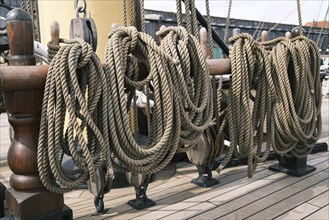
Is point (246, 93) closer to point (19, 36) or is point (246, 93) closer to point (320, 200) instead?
point (320, 200)

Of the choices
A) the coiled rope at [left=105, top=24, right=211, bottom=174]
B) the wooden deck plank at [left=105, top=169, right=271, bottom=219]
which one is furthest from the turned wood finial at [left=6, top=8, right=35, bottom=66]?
the wooden deck plank at [left=105, top=169, right=271, bottom=219]

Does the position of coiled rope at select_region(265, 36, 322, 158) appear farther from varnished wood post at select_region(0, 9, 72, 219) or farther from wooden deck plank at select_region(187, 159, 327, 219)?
varnished wood post at select_region(0, 9, 72, 219)

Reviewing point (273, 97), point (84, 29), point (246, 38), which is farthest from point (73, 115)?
point (273, 97)

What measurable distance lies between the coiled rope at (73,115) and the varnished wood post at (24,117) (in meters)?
0.07

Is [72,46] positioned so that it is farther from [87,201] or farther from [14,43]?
[87,201]

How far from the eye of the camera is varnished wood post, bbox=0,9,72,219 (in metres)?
1.23

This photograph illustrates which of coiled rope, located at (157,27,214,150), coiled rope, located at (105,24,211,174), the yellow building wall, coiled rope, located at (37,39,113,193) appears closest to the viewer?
coiled rope, located at (37,39,113,193)

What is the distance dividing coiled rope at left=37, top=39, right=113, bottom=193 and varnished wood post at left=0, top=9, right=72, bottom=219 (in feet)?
0.22

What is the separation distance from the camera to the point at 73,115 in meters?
1.22

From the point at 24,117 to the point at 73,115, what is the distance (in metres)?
0.21

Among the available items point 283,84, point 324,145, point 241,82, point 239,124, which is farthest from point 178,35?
point 324,145

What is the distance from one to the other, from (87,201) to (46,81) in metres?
1.24

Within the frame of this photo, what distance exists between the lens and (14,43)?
Answer: 1.28 metres

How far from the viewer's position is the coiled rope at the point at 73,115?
1.21 m
